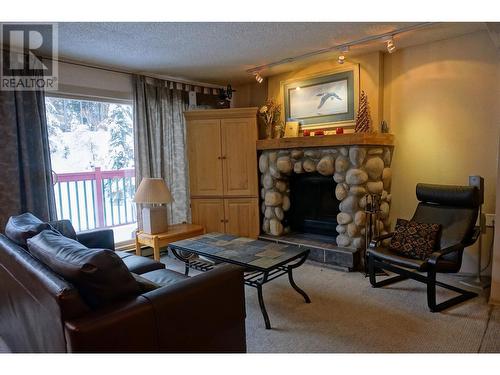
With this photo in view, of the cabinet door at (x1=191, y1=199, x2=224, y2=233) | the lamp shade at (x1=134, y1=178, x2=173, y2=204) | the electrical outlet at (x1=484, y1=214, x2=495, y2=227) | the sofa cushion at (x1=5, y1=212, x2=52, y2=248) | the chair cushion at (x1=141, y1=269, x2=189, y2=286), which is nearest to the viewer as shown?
the sofa cushion at (x1=5, y1=212, x2=52, y2=248)

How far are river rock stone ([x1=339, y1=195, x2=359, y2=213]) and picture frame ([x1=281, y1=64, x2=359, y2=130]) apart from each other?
2.87 feet

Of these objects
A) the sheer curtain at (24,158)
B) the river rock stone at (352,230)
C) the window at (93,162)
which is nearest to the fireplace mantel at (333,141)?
the river rock stone at (352,230)

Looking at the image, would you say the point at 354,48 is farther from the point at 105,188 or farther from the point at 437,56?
the point at 105,188

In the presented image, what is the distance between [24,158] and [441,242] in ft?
13.2

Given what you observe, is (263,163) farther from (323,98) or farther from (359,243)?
(359,243)

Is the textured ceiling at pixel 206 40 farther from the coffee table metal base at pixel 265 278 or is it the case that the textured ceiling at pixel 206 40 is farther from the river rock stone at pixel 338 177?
the coffee table metal base at pixel 265 278

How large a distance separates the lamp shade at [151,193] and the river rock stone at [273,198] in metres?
1.28

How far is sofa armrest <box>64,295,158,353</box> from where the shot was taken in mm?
1239

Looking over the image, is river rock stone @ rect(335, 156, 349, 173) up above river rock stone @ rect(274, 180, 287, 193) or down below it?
above

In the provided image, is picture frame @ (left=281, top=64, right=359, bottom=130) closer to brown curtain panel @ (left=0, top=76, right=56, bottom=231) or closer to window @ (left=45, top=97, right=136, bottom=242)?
window @ (left=45, top=97, right=136, bottom=242)

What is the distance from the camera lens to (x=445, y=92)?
3.38m

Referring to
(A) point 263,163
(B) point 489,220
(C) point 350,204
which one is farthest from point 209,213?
(B) point 489,220

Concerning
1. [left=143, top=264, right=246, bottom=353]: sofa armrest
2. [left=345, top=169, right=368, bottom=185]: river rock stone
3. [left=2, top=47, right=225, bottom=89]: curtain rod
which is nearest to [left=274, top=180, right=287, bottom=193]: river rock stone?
[left=345, top=169, right=368, bottom=185]: river rock stone

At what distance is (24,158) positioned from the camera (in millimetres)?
3248
